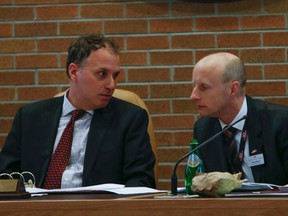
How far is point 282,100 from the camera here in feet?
13.2

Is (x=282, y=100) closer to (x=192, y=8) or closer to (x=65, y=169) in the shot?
(x=192, y=8)

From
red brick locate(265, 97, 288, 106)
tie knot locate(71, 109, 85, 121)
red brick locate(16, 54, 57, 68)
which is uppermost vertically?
red brick locate(16, 54, 57, 68)

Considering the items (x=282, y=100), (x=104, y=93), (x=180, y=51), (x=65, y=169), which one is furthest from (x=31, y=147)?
(x=282, y=100)

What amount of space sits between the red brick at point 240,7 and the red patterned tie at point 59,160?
126cm

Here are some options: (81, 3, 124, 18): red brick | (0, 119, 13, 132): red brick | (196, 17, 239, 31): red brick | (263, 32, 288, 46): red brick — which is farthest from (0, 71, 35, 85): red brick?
(263, 32, 288, 46): red brick

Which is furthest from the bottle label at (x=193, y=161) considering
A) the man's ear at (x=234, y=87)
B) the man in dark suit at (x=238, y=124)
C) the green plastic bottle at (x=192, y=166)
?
the man's ear at (x=234, y=87)

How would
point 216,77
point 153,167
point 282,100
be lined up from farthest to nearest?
1. point 282,100
2. point 216,77
3. point 153,167

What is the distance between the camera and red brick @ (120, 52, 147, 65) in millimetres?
4117

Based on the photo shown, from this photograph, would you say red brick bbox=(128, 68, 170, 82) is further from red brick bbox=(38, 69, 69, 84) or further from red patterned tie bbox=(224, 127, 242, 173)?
red patterned tie bbox=(224, 127, 242, 173)

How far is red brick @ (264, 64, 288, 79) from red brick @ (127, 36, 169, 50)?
61 centimetres

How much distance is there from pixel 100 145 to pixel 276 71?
129 centimetres

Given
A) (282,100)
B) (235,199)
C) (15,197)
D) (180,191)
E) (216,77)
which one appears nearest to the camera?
(235,199)

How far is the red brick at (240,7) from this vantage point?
13.3 ft

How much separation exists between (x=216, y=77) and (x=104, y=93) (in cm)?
60
